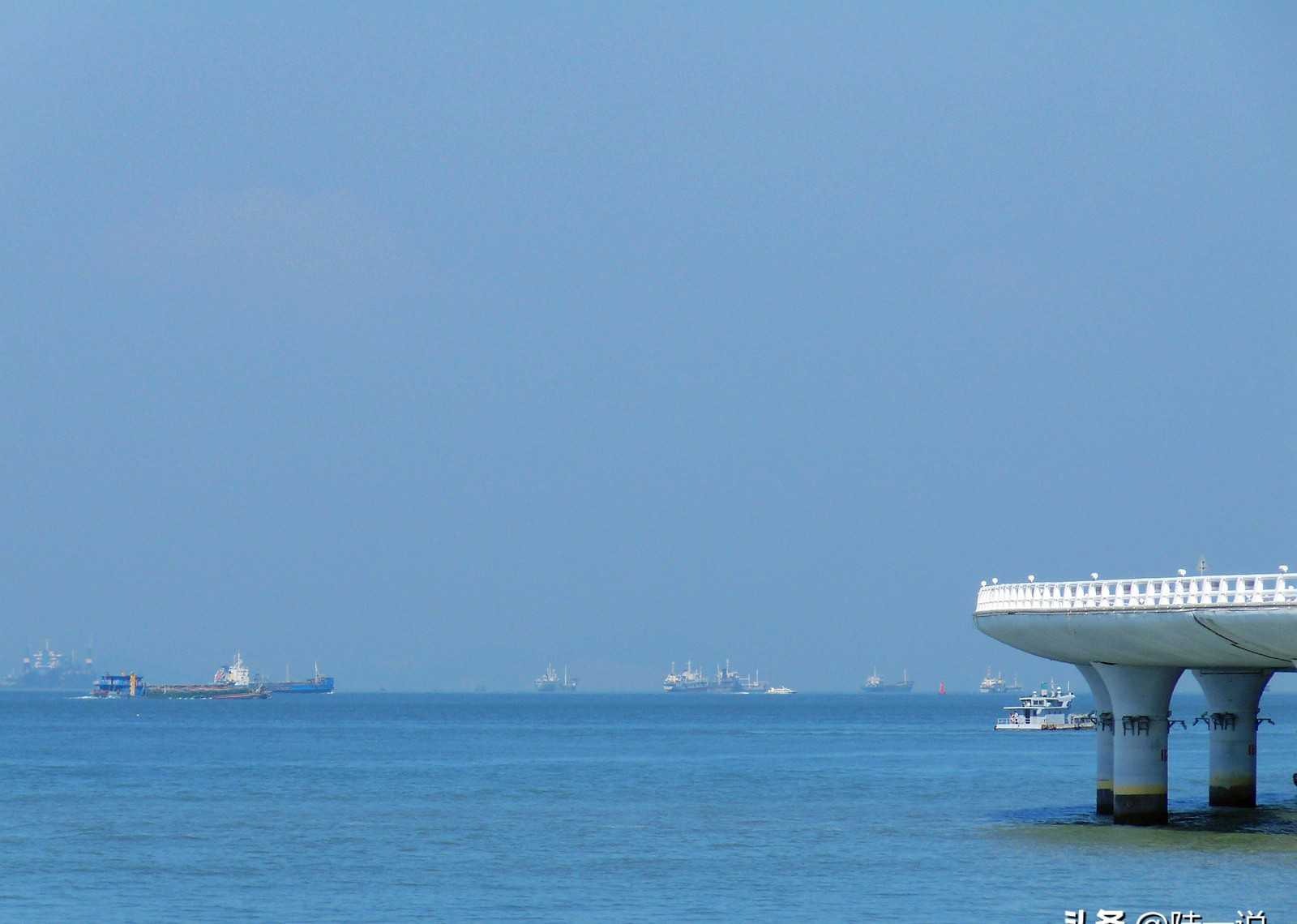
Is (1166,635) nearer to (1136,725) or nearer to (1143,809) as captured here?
(1136,725)

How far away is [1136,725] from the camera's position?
63562 mm

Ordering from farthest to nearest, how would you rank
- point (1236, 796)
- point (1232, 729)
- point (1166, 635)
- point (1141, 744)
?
point (1236, 796)
point (1232, 729)
point (1141, 744)
point (1166, 635)

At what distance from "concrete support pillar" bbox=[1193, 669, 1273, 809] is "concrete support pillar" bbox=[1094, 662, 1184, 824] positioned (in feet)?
17.8

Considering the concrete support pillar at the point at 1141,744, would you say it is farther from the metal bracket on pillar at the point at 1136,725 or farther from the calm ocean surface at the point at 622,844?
the calm ocean surface at the point at 622,844

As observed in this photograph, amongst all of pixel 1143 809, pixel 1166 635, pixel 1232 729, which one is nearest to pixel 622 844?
pixel 1143 809

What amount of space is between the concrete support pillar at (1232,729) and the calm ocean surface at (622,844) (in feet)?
4.32

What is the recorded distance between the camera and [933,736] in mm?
178125

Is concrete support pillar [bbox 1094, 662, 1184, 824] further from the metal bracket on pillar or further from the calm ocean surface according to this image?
the calm ocean surface

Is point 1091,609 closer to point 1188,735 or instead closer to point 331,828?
point 331,828

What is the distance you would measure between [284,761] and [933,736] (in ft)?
240

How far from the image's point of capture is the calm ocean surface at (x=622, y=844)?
4884 cm

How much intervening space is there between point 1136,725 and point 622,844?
1662 cm

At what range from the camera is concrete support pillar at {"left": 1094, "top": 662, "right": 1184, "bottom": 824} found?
63.6m

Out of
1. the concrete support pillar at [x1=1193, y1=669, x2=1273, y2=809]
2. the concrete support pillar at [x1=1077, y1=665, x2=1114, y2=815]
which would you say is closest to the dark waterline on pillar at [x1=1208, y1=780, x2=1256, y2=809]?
the concrete support pillar at [x1=1193, y1=669, x2=1273, y2=809]
